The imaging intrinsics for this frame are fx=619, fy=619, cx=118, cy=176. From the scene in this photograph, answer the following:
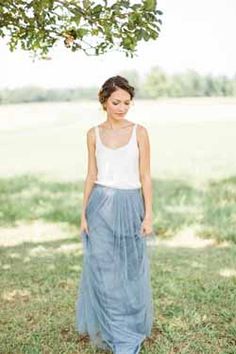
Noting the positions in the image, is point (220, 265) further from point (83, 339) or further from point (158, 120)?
point (158, 120)

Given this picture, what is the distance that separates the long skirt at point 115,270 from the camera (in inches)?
178

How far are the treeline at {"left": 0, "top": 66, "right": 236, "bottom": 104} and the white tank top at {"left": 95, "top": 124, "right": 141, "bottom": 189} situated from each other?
1708 centimetres

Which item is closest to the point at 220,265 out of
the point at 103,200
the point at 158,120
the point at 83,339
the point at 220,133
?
the point at 83,339

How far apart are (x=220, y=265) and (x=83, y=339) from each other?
10.5ft

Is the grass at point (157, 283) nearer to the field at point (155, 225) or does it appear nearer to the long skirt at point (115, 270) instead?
the field at point (155, 225)

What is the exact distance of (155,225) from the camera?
10.6m

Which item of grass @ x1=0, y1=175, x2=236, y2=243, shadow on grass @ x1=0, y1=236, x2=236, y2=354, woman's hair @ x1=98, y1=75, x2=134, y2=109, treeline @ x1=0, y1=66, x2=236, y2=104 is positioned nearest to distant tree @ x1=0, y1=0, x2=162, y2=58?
woman's hair @ x1=98, y1=75, x2=134, y2=109

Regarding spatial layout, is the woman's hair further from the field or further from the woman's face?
the field

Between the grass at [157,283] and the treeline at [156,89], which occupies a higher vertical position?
the treeline at [156,89]

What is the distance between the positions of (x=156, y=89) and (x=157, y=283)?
66.4 ft

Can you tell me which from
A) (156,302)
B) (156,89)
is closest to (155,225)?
(156,302)

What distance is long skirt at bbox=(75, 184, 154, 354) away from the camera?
4.52 meters

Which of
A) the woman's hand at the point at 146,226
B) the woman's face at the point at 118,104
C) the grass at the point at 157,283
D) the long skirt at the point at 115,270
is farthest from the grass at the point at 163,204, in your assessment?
the woman's face at the point at 118,104

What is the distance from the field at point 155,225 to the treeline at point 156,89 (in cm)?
47
